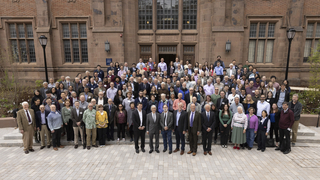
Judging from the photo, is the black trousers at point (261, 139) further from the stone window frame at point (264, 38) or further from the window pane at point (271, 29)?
the window pane at point (271, 29)

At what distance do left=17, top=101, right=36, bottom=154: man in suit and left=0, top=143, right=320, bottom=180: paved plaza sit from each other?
35cm

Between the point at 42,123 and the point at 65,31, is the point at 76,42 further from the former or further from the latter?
the point at 42,123

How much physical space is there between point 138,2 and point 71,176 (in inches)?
521

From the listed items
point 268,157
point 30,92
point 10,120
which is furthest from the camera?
point 30,92

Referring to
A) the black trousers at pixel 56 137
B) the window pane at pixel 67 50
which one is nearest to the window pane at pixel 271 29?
the black trousers at pixel 56 137

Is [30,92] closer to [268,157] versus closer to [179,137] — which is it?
[179,137]

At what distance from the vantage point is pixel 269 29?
571 inches

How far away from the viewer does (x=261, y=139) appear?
24.6ft

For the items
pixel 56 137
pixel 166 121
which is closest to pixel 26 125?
pixel 56 137

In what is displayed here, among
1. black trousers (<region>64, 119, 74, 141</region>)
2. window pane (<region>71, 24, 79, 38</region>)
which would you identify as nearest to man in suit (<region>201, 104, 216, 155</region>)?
black trousers (<region>64, 119, 74, 141</region>)

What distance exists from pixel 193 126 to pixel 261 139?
3.00 m

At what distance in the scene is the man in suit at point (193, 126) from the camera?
6.95 meters

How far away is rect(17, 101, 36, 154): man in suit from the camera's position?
290 inches

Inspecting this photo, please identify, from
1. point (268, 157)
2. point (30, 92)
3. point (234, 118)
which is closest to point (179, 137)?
point (234, 118)
